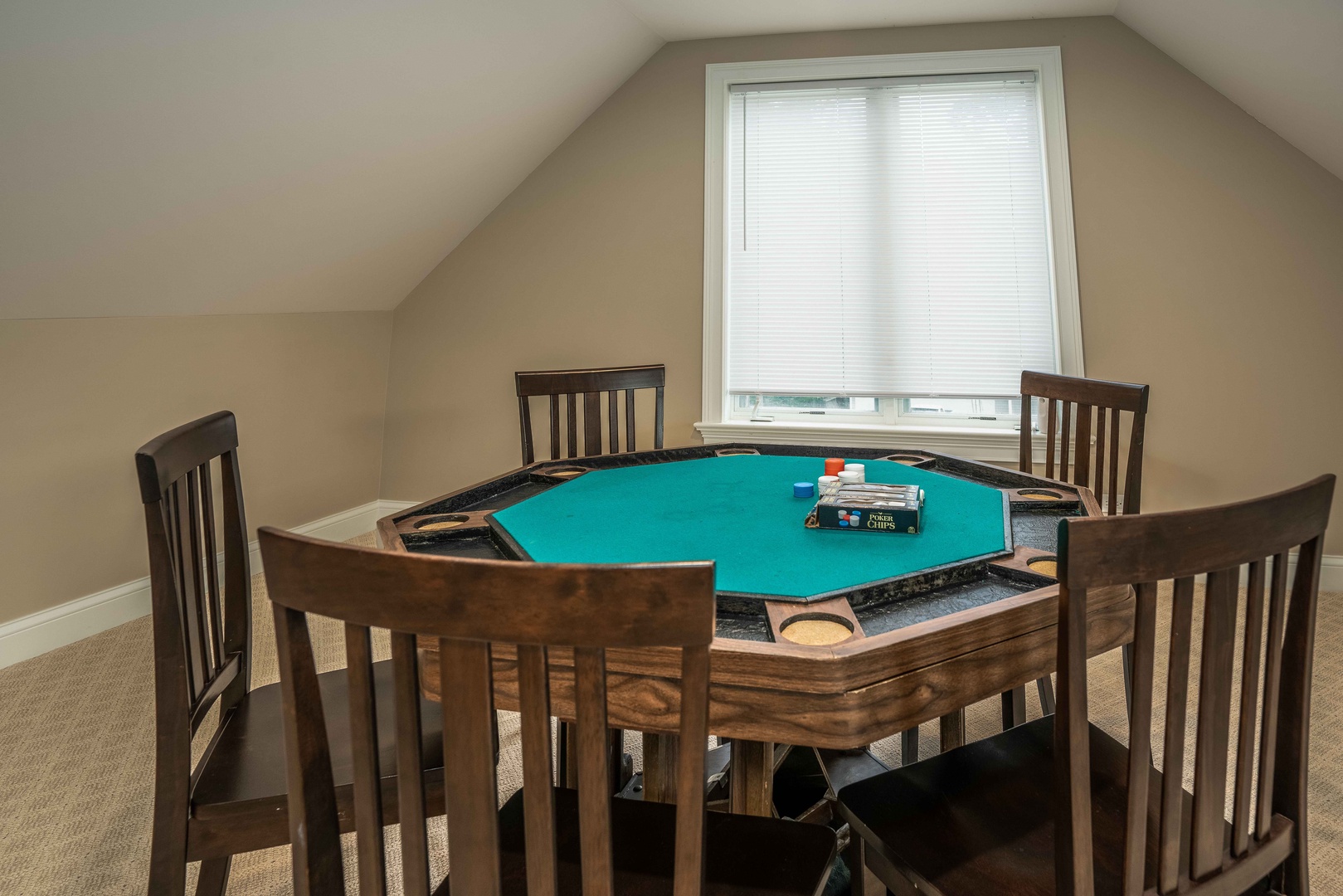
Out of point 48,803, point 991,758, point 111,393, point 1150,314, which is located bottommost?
point 48,803

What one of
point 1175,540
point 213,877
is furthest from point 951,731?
point 213,877

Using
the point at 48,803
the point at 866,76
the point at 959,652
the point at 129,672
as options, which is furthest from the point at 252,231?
the point at 959,652

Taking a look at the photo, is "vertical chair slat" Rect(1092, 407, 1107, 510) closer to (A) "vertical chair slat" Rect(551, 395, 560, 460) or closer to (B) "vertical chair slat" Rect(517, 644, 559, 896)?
(A) "vertical chair slat" Rect(551, 395, 560, 460)

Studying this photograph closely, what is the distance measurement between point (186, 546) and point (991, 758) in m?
1.27

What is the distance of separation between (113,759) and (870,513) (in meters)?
2.02

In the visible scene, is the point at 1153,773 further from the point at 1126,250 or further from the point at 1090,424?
the point at 1126,250

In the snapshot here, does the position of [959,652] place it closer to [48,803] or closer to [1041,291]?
[48,803]

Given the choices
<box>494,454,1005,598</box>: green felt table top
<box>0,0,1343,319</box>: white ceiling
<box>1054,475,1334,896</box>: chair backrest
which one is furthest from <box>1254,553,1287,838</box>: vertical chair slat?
<box>0,0,1343,319</box>: white ceiling

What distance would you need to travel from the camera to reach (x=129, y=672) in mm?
2656

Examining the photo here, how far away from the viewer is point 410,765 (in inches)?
31.0

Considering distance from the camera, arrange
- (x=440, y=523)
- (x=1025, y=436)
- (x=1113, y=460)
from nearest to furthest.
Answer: (x=440, y=523), (x=1113, y=460), (x=1025, y=436)

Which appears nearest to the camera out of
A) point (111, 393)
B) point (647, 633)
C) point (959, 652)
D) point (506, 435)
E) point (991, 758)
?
point (647, 633)

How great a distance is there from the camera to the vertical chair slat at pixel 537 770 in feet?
2.45

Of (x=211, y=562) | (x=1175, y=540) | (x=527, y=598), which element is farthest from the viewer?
(x=211, y=562)
